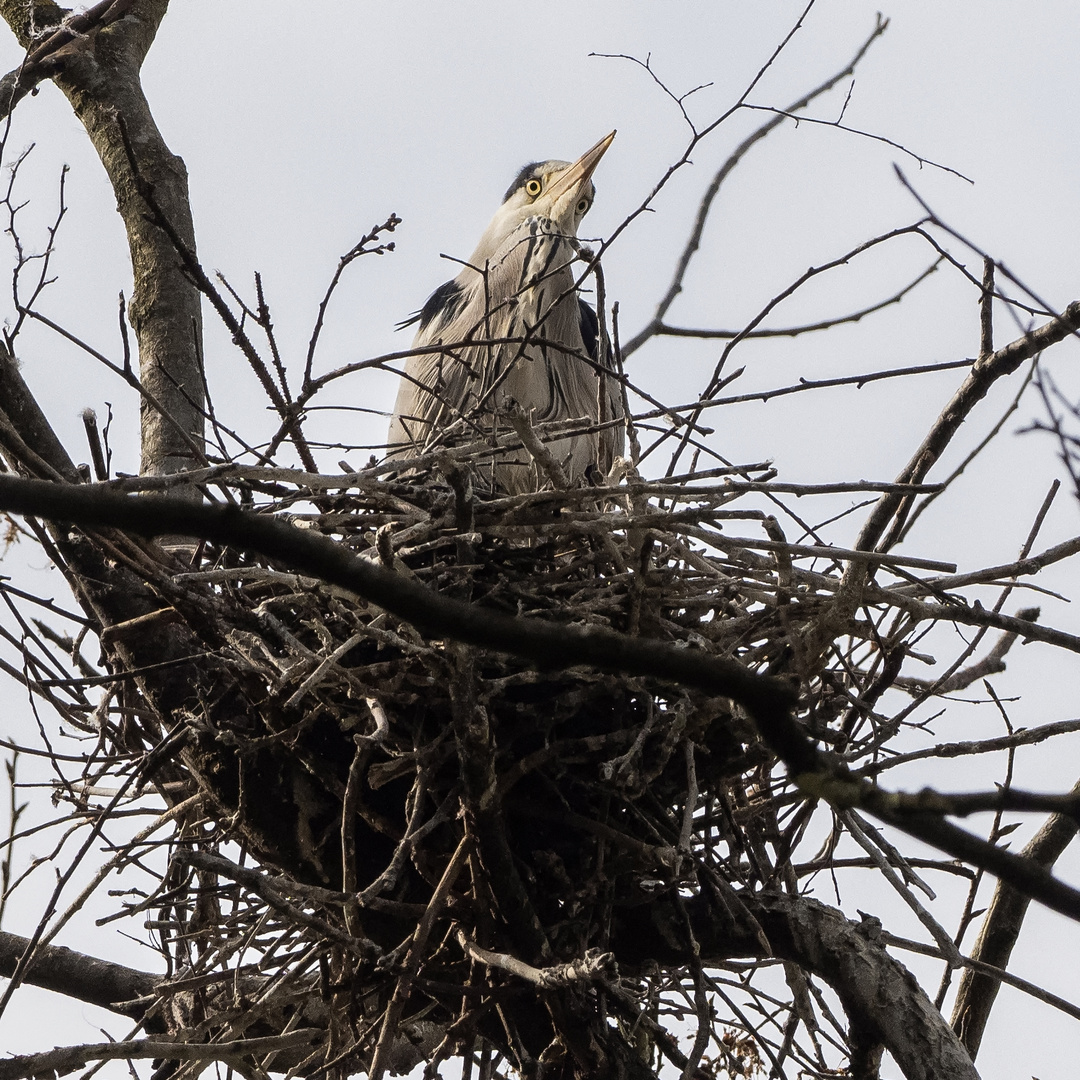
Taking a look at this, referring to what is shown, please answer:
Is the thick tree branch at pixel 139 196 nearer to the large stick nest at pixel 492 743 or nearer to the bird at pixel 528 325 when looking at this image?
the bird at pixel 528 325

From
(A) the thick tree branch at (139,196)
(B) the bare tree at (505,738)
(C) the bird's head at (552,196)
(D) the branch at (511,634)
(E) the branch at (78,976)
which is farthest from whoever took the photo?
(C) the bird's head at (552,196)

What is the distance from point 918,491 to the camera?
6.65 feet

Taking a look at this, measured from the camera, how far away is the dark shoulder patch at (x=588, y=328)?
4396mm

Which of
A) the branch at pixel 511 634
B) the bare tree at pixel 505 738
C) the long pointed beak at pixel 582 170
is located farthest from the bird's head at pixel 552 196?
the branch at pixel 511 634

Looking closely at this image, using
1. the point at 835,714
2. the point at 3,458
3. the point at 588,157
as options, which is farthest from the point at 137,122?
the point at 835,714

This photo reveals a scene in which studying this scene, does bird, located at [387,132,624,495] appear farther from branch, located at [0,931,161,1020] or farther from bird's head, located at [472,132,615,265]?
branch, located at [0,931,161,1020]

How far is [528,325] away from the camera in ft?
11.5

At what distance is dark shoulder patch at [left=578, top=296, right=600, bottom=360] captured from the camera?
14.4 ft

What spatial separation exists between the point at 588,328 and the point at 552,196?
0.53 m

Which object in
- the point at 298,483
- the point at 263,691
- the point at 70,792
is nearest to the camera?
the point at 298,483

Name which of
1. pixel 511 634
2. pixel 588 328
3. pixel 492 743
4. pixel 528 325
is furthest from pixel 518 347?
pixel 511 634

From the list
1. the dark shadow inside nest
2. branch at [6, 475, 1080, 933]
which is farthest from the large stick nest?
branch at [6, 475, 1080, 933]

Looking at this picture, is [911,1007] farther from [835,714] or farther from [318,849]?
[318,849]

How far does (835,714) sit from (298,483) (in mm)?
1075
